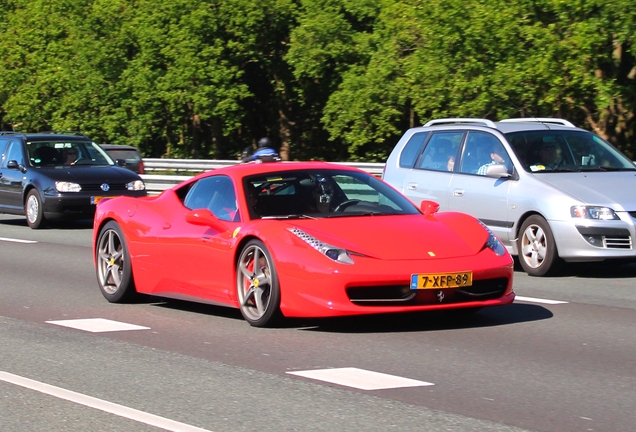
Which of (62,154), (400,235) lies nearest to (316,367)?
(400,235)

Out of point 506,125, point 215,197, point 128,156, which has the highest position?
point 506,125

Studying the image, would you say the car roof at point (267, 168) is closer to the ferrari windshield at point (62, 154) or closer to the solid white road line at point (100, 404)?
the solid white road line at point (100, 404)

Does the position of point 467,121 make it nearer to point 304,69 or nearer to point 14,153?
point 14,153

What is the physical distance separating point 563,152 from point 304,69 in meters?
29.0

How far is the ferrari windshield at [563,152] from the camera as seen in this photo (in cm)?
1333

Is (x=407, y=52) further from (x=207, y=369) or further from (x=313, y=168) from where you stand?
(x=207, y=369)

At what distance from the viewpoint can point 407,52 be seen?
1419 inches

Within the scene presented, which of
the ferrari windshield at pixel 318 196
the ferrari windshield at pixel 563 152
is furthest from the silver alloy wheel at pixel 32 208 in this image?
the ferrari windshield at pixel 318 196

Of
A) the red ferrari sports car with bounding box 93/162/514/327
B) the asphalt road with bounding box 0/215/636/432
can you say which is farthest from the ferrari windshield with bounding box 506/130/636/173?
the red ferrari sports car with bounding box 93/162/514/327

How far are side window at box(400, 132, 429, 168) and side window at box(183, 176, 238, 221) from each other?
5.15 m

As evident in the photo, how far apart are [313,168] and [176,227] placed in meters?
1.24

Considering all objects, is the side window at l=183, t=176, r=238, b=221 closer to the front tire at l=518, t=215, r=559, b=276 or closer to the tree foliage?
the front tire at l=518, t=215, r=559, b=276

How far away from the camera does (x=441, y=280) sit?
331 inches

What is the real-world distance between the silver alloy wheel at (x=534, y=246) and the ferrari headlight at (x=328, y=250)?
15.3 feet
